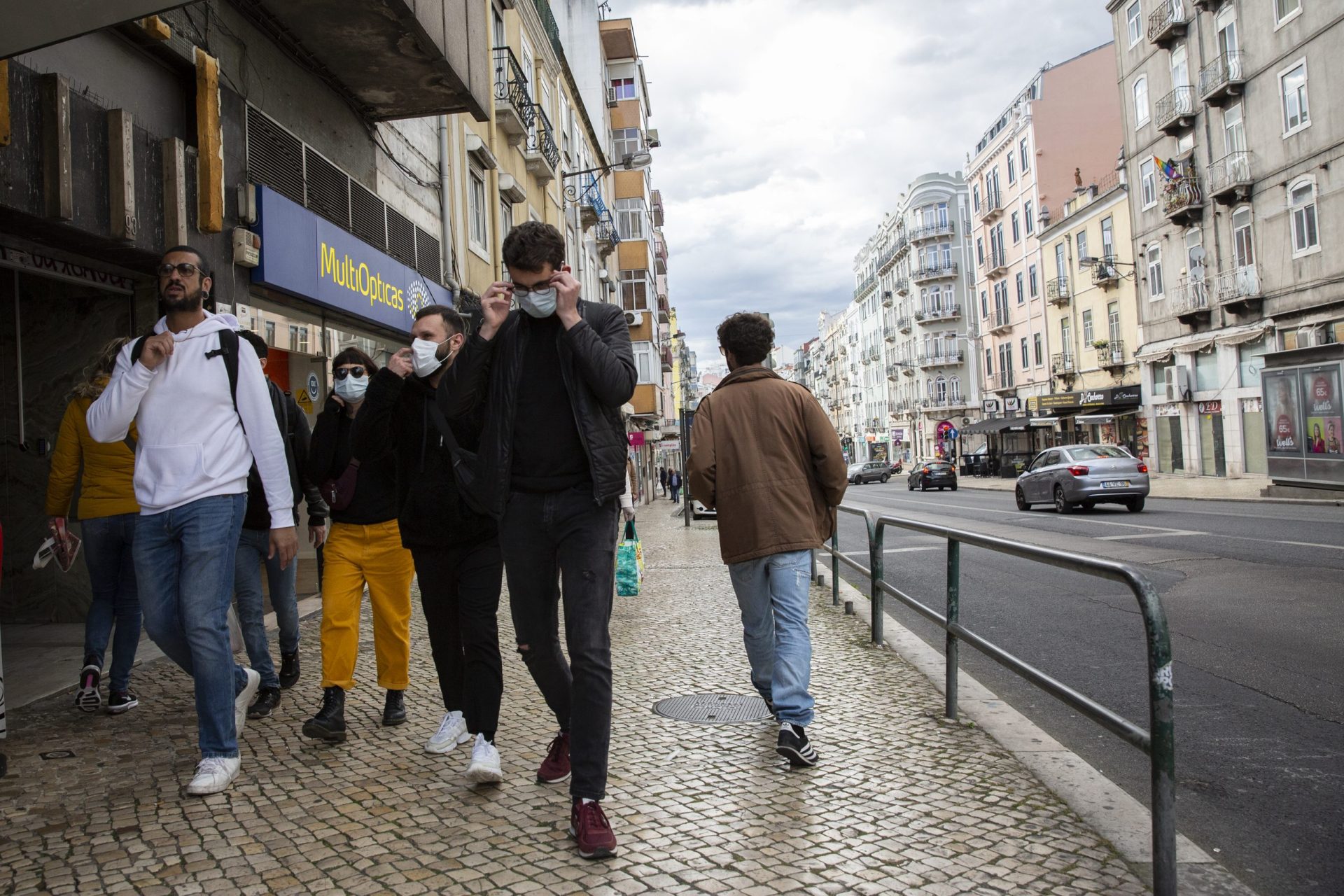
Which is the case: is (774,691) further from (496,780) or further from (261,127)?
(261,127)

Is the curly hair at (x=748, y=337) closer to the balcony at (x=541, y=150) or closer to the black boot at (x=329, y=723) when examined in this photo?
the black boot at (x=329, y=723)

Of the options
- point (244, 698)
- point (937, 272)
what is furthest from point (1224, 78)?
point (937, 272)

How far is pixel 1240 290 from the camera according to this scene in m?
28.7

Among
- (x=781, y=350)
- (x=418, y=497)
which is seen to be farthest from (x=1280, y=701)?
(x=781, y=350)

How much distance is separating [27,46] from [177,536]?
214 cm

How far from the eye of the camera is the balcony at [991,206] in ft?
178

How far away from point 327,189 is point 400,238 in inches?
85.4

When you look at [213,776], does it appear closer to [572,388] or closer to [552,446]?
[552,446]

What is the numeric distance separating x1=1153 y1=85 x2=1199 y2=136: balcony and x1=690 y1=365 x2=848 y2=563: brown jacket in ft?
107

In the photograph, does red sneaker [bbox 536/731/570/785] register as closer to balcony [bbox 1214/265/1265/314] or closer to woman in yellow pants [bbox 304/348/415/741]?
woman in yellow pants [bbox 304/348/415/741]

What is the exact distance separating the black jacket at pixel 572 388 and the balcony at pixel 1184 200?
33041 millimetres

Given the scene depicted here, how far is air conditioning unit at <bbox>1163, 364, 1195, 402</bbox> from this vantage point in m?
32.2


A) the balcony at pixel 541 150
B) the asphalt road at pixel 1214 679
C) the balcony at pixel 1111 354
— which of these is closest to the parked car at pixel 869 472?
the balcony at pixel 1111 354

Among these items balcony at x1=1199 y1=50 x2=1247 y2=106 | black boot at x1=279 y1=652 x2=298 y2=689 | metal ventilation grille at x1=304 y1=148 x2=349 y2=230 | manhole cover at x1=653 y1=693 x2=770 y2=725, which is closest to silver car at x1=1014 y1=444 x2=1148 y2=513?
metal ventilation grille at x1=304 y1=148 x2=349 y2=230
